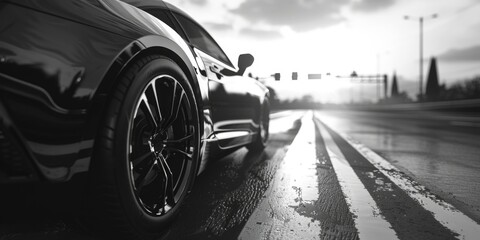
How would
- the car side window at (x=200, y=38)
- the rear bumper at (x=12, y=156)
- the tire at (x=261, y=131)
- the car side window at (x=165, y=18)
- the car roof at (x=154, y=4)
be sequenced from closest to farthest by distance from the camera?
the rear bumper at (x=12, y=156) < the car roof at (x=154, y=4) < the car side window at (x=165, y=18) < the car side window at (x=200, y=38) < the tire at (x=261, y=131)

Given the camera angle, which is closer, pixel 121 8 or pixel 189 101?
pixel 121 8

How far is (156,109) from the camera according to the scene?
202cm

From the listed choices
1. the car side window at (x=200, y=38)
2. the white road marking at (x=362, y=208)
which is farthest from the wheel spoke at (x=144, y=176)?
the car side window at (x=200, y=38)

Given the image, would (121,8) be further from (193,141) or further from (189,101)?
(193,141)

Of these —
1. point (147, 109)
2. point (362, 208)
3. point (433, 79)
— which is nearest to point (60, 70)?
point (147, 109)

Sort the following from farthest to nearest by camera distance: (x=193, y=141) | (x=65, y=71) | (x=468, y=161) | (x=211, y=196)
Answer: (x=468, y=161)
(x=211, y=196)
(x=193, y=141)
(x=65, y=71)

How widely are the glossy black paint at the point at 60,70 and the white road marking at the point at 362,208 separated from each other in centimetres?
150

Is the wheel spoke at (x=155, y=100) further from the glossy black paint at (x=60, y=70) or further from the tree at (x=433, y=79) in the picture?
the tree at (x=433, y=79)

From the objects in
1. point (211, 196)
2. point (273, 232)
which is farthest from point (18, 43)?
point (211, 196)

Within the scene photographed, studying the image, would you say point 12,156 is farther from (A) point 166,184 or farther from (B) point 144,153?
(A) point 166,184

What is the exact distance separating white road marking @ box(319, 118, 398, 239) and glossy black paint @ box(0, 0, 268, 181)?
1.50m

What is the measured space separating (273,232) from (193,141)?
762 millimetres

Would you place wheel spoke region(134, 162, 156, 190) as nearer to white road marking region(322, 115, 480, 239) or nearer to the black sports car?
the black sports car

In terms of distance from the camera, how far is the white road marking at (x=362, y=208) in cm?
202
